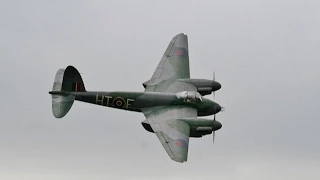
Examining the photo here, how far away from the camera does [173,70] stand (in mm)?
65188

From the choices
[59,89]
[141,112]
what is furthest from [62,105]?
[141,112]

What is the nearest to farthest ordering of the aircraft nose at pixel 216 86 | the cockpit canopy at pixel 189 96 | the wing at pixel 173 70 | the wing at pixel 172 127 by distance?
the wing at pixel 172 127, the cockpit canopy at pixel 189 96, the wing at pixel 173 70, the aircraft nose at pixel 216 86

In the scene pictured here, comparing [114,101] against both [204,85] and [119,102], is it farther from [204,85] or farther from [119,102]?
[204,85]

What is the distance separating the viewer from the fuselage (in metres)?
61.4

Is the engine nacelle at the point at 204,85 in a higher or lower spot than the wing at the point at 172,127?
higher

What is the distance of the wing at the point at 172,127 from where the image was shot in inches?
2185

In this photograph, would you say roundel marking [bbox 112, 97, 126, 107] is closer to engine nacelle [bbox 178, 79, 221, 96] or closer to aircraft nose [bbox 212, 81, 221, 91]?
engine nacelle [bbox 178, 79, 221, 96]

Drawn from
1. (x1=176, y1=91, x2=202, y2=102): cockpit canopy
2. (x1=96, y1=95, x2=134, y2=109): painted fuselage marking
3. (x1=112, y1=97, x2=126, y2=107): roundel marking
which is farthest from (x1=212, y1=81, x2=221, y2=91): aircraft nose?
(x1=112, y1=97, x2=126, y2=107): roundel marking

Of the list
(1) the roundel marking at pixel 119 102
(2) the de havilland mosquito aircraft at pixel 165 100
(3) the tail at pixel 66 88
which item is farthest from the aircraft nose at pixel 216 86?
(3) the tail at pixel 66 88

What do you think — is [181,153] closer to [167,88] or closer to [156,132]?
[156,132]

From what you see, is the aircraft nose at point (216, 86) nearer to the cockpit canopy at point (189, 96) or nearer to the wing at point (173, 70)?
the wing at point (173, 70)

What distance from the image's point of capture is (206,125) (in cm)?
5809

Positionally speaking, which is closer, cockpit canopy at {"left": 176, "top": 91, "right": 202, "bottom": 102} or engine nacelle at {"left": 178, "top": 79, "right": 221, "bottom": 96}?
Answer: cockpit canopy at {"left": 176, "top": 91, "right": 202, "bottom": 102}

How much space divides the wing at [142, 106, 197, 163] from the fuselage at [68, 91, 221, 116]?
1.83 feet
